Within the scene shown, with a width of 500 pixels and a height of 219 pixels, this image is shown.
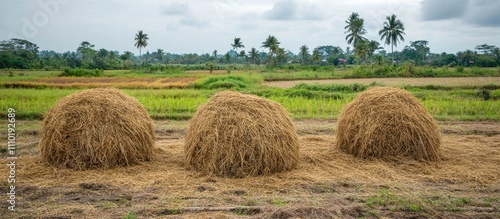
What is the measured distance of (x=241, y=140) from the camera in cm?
722

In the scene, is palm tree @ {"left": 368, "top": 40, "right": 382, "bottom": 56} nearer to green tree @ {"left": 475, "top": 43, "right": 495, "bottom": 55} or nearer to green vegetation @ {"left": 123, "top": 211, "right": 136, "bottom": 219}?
green tree @ {"left": 475, "top": 43, "right": 495, "bottom": 55}

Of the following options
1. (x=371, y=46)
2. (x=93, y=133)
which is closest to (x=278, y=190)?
(x=93, y=133)

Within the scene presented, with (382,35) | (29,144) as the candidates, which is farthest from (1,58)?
(382,35)

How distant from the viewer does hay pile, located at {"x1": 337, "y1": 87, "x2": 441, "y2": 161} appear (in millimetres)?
8297

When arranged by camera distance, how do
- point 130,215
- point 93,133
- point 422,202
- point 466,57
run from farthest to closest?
point 466,57, point 93,133, point 422,202, point 130,215

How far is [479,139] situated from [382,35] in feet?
206

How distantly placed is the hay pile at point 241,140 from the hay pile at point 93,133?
1.17 meters

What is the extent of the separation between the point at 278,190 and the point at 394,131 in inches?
128

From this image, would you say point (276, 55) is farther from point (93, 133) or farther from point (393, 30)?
point (93, 133)

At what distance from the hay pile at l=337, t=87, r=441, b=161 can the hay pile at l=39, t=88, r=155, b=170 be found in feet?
15.5

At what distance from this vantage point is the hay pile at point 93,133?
24.9 ft

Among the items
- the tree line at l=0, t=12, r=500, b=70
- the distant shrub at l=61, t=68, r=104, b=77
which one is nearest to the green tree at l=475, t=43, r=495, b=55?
the tree line at l=0, t=12, r=500, b=70

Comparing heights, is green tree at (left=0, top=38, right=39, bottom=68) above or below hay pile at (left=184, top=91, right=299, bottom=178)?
above

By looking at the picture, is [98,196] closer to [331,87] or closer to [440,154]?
[440,154]
